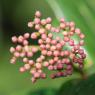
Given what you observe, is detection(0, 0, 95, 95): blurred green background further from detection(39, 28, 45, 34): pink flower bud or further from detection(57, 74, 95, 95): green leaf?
detection(39, 28, 45, 34): pink flower bud

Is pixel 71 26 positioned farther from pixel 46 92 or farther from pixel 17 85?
pixel 17 85

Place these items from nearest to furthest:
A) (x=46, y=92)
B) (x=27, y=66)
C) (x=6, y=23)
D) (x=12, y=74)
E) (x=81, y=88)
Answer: (x=81, y=88)
(x=27, y=66)
(x=46, y=92)
(x=12, y=74)
(x=6, y=23)

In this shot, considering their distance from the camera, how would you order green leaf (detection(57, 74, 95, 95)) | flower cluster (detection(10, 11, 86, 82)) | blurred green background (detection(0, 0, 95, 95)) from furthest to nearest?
blurred green background (detection(0, 0, 95, 95)), flower cluster (detection(10, 11, 86, 82)), green leaf (detection(57, 74, 95, 95))

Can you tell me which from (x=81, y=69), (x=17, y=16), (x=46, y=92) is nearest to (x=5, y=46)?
(x=17, y=16)

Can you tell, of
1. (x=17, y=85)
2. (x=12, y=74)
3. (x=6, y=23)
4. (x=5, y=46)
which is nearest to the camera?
(x=17, y=85)

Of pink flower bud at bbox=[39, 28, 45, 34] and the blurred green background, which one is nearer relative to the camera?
pink flower bud at bbox=[39, 28, 45, 34]

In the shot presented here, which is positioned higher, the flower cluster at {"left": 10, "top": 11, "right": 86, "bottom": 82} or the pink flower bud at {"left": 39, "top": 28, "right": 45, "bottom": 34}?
the pink flower bud at {"left": 39, "top": 28, "right": 45, "bottom": 34}

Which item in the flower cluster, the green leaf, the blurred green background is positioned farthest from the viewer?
the blurred green background

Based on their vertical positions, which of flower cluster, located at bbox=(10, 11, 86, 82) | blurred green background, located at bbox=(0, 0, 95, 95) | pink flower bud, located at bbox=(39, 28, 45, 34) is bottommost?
flower cluster, located at bbox=(10, 11, 86, 82)

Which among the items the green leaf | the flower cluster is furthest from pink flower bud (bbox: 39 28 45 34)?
the green leaf
